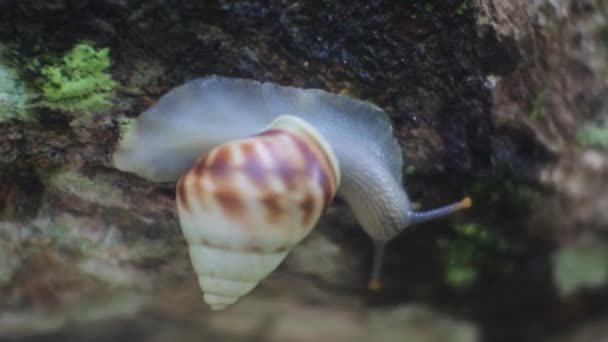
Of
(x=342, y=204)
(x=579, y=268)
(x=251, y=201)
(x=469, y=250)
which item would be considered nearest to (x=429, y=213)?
(x=342, y=204)

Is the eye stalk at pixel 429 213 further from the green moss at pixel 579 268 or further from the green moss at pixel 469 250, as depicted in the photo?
the green moss at pixel 579 268

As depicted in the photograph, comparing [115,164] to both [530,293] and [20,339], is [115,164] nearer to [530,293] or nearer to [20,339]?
[20,339]

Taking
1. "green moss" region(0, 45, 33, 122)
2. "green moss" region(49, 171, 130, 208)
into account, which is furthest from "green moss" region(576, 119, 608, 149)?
"green moss" region(0, 45, 33, 122)

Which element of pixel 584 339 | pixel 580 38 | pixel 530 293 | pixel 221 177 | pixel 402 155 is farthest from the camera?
pixel 584 339

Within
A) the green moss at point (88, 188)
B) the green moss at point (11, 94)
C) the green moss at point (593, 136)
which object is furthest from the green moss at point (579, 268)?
the green moss at point (11, 94)

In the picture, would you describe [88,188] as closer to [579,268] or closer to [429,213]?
[429,213]

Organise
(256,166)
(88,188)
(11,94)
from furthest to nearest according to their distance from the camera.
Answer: (88,188) < (11,94) < (256,166)

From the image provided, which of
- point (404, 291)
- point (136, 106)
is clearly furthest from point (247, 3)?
point (404, 291)
